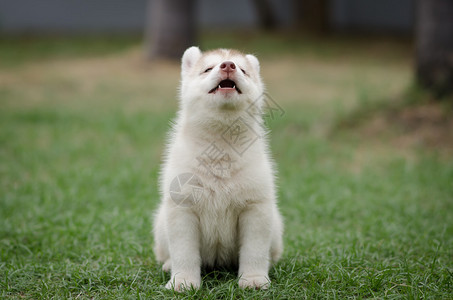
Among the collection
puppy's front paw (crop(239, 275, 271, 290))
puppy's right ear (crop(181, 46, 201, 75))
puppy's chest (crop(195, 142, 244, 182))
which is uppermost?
puppy's right ear (crop(181, 46, 201, 75))

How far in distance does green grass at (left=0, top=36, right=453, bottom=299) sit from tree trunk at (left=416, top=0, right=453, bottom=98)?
70 cm

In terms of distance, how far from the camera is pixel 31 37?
1712 cm

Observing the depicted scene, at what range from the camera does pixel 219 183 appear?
358 cm

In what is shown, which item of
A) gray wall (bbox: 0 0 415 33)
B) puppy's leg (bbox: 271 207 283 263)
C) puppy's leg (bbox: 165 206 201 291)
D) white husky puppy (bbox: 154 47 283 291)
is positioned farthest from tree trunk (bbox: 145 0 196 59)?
puppy's leg (bbox: 165 206 201 291)

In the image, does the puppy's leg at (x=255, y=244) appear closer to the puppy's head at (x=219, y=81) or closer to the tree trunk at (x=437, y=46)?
the puppy's head at (x=219, y=81)

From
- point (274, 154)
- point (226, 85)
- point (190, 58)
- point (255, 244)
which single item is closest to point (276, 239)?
point (255, 244)

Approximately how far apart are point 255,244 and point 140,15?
1828cm

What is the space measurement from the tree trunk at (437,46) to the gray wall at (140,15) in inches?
449

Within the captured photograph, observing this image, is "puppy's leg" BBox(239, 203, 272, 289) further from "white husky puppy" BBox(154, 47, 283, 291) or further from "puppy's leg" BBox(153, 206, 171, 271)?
"puppy's leg" BBox(153, 206, 171, 271)

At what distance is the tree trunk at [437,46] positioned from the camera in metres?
8.56

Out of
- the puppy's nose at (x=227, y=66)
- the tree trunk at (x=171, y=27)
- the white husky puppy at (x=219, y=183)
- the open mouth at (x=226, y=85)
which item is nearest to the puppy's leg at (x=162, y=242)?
the white husky puppy at (x=219, y=183)

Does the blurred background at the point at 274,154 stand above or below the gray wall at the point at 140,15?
below

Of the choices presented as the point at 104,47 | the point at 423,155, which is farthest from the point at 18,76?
the point at 423,155

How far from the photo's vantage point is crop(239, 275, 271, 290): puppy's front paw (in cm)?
355
